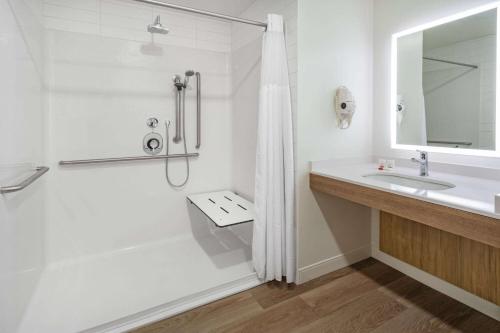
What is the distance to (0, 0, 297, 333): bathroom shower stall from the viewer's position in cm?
158

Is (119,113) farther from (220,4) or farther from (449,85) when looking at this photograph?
(449,85)

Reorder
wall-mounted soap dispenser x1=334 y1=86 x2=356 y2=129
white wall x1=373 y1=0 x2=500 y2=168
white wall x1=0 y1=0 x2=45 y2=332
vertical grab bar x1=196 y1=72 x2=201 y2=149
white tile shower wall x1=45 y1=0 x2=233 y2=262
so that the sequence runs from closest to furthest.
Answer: white wall x1=0 y1=0 x2=45 y2=332 → white wall x1=373 y1=0 x2=500 y2=168 → wall-mounted soap dispenser x1=334 y1=86 x2=356 y2=129 → white tile shower wall x1=45 y1=0 x2=233 y2=262 → vertical grab bar x1=196 y1=72 x2=201 y2=149

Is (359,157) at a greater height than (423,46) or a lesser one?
lesser

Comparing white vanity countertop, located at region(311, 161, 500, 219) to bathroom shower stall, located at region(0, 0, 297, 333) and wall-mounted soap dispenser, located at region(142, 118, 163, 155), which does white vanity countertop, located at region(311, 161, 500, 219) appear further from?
wall-mounted soap dispenser, located at region(142, 118, 163, 155)

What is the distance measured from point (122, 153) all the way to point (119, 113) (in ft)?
1.14

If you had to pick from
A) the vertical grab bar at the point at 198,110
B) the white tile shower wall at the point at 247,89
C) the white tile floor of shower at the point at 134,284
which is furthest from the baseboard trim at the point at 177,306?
the vertical grab bar at the point at 198,110

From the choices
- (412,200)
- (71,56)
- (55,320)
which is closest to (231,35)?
(71,56)

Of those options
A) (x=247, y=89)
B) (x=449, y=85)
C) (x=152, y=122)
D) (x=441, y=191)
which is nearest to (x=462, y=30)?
(x=449, y=85)

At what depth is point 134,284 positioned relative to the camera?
1.93 meters

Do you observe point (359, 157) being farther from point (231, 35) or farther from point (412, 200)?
point (231, 35)

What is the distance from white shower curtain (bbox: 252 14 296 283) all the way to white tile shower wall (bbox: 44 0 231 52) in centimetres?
104

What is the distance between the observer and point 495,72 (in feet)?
5.23

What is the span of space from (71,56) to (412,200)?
2.58 meters

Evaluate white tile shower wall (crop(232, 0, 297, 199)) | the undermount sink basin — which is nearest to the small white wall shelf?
white tile shower wall (crop(232, 0, 297, 199))
